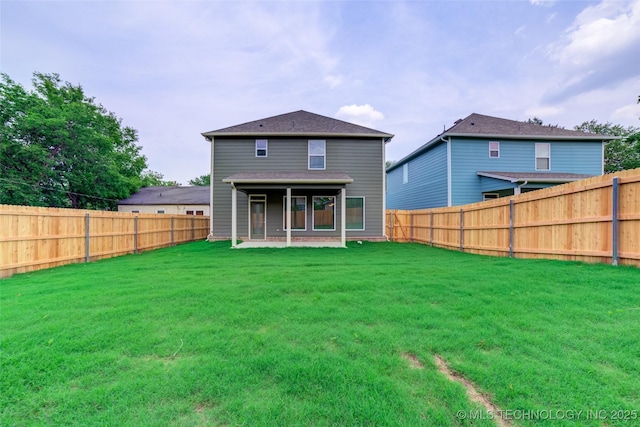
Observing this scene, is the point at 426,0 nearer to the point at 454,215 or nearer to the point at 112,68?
the point at 454,215

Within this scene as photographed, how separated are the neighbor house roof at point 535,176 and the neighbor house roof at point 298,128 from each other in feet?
16.9

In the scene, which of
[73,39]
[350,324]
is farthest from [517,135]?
[73,39]

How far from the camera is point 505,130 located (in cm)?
1373

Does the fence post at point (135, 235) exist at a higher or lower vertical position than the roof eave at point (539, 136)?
lower

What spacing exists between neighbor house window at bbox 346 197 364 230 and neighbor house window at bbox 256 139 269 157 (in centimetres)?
472

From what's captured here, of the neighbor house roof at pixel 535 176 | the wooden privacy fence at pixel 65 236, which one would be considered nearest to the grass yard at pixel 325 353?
the wooden privacy fence at pixel 65 236

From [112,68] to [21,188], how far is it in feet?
40.8

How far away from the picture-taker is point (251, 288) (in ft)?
14.7

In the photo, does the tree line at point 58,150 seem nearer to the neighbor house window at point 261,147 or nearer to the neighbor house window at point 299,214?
the neighbor house window at point 261,147

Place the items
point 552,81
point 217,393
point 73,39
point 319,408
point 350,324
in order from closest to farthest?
1. point 319,408
2. point 217,393
3. point 350,324
4. point 73,39
5. point 552,81

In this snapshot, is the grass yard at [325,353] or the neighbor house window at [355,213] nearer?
the grass yard at [325,353]

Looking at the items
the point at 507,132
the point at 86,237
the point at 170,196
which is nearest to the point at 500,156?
the point at 507,132

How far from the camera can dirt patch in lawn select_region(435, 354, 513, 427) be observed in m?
1.67

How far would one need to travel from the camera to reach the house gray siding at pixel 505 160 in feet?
44.1
